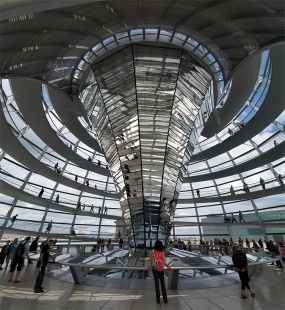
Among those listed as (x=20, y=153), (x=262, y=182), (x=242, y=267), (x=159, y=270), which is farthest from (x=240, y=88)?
(x=20, y=153)

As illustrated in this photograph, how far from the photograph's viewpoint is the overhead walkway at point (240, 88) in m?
13.2

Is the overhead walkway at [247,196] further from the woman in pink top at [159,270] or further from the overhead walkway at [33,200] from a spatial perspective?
the woman in pink top at [159,270]

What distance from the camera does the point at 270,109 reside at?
647 inches

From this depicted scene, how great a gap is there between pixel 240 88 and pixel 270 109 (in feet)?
11.6

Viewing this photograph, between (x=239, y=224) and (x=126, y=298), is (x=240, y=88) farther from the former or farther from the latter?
(x=239, y=224)

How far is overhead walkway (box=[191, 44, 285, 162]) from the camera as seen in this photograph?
12.0 metres

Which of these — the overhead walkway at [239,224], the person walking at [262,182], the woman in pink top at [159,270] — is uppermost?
the person walking at [262,182]

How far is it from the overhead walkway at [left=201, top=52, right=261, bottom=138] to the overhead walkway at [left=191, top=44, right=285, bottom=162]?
1261 mm

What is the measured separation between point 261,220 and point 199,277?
67.5ft

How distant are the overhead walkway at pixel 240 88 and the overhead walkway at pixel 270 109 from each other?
126cm

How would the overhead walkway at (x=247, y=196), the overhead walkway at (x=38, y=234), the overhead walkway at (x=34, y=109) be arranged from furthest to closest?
the overhead walkway at (x=247, y=196)
the overhead walkway at (x=38, y=234)
the overhead walkway at (x=34, y=109)

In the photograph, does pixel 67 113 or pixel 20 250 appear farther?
pixel 67 113

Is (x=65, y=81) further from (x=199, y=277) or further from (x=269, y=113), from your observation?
(x=269, y=113)

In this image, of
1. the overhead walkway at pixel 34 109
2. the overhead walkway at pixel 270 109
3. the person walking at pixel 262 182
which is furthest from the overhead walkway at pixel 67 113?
the person walking at pixel 262 182
